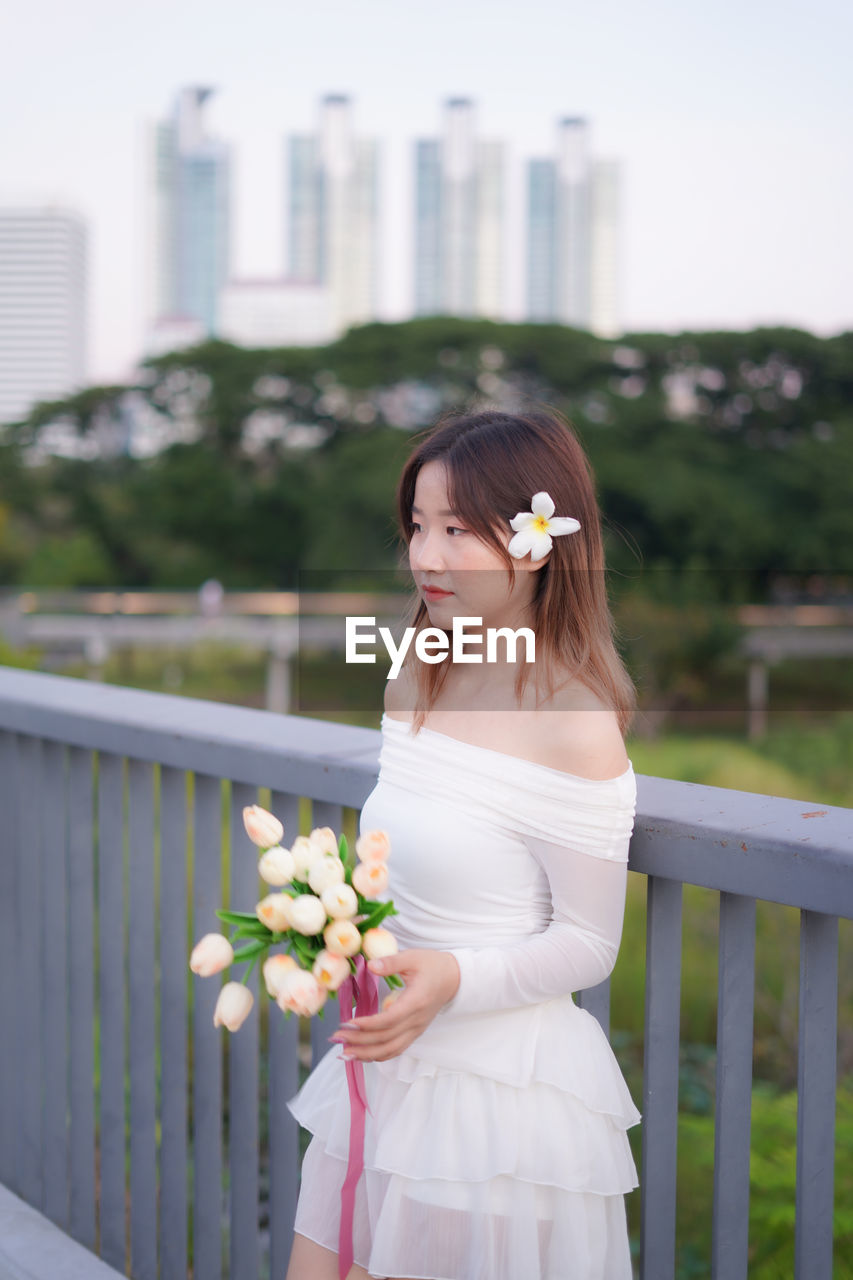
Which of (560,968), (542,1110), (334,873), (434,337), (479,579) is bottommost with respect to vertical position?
(542,1110)

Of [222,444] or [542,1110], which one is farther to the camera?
[222,444]

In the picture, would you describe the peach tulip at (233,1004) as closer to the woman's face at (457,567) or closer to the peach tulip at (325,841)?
the peach tulip at (325,841)

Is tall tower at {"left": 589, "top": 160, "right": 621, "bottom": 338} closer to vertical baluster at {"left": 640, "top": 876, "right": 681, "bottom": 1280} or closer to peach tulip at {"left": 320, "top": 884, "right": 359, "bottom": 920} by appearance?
vertical baluster at {"left": 640, "top": 876, "right": 681, "bottom": 1280}

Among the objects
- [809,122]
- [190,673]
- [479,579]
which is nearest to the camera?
[479,579]

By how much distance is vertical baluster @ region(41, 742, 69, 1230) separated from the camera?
79.8 inches

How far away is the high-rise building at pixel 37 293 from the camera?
94312mm

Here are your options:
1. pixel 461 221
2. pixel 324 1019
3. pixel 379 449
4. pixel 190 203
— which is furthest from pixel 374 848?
pixel 190 203

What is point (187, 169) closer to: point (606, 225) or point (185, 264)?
point (185, 264)

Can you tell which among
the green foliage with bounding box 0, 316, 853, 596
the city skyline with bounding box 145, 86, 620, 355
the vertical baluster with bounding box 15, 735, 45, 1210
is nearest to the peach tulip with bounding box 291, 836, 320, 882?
the vertical baluster with bounding box 15, 735, 45, 1210

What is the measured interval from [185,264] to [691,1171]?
121178 millimetres

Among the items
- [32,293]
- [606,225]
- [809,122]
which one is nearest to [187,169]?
[32,293]

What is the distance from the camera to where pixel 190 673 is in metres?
25.9

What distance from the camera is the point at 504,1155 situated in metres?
1.23

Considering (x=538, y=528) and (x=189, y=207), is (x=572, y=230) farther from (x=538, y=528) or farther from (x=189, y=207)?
(x=538, y=528)
